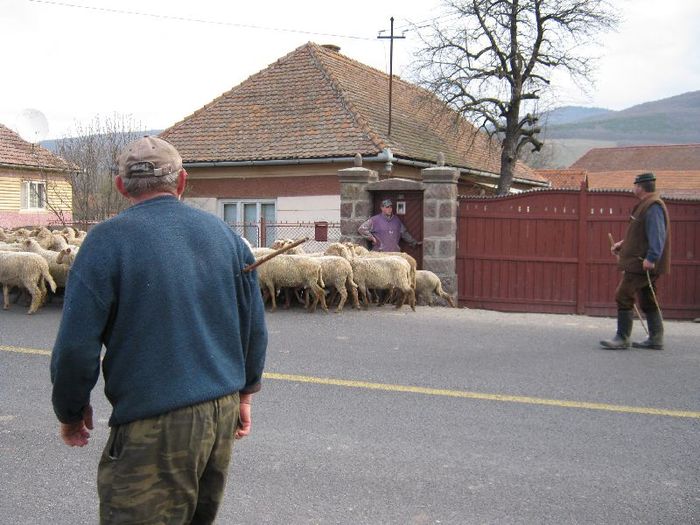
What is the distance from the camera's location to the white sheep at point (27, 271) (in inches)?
467

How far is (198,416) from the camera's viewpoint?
2725 mm

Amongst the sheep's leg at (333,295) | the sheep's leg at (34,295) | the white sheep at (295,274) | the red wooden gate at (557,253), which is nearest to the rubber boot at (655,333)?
the red wooden gate at (557,253)

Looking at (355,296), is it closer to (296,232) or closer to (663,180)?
(296,232)

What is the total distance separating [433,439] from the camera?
5.64 m

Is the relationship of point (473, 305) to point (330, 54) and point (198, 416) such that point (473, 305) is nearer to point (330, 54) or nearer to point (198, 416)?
point (198, 416)

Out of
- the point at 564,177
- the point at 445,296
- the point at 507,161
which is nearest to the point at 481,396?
the point at 445,296

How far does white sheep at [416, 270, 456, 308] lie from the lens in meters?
13.2

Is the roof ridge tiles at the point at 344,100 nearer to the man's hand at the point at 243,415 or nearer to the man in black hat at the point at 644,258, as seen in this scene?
the man in black hat at the point at 644,258

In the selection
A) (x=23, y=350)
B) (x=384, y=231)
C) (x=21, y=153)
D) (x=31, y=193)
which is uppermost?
(x=21, y=153)

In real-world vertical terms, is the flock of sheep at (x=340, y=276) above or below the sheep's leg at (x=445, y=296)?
above

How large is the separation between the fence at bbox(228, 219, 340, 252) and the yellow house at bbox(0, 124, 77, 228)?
1624cm

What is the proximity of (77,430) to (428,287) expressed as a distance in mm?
10638

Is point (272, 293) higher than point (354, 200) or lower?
lower

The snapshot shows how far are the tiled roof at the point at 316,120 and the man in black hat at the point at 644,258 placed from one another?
9.85 metres
